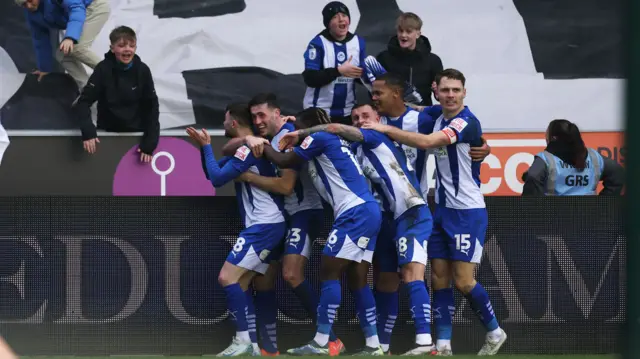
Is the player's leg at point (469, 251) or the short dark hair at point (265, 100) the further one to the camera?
the short dark hair at point (265, 100)

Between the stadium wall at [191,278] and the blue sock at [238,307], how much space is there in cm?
23

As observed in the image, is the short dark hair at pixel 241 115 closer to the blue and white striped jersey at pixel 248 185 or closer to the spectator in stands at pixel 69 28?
the blue and white striped jersey at pixel 248 185

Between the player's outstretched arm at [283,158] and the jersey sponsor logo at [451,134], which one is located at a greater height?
the jersey sponsor logo at [451,134]

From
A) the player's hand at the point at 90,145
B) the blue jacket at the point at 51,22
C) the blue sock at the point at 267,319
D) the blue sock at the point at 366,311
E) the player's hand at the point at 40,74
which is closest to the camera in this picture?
the blue sock at the point at 366,311

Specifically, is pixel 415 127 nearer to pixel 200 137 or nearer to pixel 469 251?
pixel 469 251

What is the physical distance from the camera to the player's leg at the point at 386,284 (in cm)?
743

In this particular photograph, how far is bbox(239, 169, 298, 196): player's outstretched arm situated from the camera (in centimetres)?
734

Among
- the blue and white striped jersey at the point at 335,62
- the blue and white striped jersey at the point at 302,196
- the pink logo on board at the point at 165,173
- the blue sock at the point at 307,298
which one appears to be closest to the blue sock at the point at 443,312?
the blue sock at the point at 307,298

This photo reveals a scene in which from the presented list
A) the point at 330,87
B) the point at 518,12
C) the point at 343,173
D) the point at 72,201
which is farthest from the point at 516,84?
the point at 72,201

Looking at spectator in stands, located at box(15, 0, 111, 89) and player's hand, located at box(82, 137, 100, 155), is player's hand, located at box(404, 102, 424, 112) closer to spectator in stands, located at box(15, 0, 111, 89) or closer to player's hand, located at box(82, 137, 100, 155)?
player's hand, located at box(82, 137, 100, 155)

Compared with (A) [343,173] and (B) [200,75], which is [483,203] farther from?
(B) [200,75]

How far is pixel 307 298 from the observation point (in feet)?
24.3

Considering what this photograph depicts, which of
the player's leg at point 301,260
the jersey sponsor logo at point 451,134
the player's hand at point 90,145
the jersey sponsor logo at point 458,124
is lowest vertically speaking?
the player's leg at point 301,260

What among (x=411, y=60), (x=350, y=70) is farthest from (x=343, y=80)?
(x=411, y=60)
